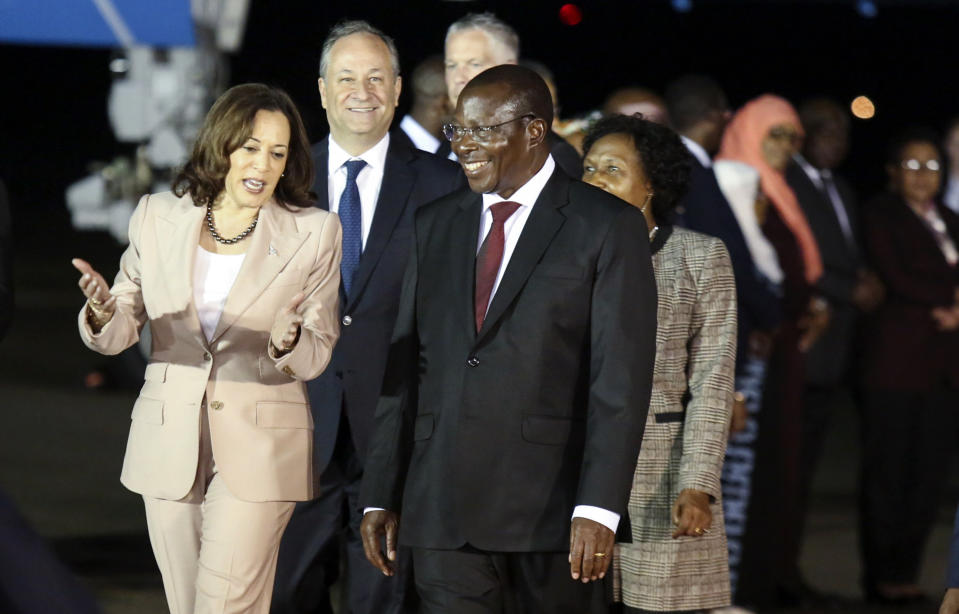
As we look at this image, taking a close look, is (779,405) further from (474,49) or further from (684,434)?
(684,434)

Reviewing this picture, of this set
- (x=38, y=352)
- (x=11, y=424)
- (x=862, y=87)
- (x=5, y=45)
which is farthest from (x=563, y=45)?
(x=5, y=45)

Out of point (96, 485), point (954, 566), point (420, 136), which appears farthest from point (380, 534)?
point (96, 485)

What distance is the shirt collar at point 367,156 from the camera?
5.40 metres

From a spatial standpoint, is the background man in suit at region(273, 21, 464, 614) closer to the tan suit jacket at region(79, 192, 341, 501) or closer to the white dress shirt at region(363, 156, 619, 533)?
the tan suit jacket at region(79, 192, 341, 501)

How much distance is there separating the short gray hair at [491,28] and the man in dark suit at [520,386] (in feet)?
6.58

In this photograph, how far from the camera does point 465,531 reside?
4.04 metres

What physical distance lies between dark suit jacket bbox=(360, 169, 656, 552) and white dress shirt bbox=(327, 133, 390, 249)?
129 centimetres

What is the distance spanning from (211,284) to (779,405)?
146 inches

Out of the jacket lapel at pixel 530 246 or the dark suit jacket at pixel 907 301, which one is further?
the dark suit jacket at pixel 907 301

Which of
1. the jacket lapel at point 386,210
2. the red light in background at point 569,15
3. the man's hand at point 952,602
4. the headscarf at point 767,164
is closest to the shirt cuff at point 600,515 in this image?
the man's hand at point 952,602

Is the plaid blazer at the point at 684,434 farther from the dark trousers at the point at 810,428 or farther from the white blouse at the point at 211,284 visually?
the dark trousers at the point at 810,428

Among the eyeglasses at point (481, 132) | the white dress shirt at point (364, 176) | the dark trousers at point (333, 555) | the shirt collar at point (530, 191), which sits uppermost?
the white dress shirt at point (364, 176)

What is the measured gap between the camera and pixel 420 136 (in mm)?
7039

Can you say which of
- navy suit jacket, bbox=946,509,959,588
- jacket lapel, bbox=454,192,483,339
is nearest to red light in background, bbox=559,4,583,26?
jacket lapel, bbox=454,192,483,339
